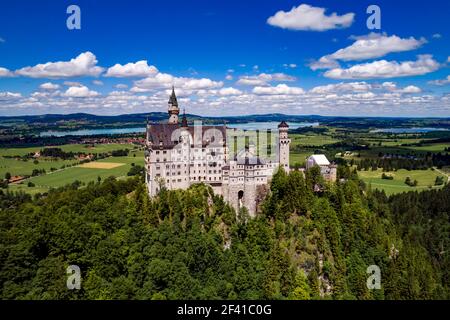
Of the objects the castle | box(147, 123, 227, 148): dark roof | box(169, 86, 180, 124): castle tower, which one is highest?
box(169, 86, 180, 124): castle tower

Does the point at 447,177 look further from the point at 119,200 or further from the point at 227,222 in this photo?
the point at 119,200

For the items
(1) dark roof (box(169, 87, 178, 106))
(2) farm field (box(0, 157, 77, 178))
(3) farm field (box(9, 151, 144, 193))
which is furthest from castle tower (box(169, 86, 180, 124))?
(2) farm field (box(0, 157, 77, 178))

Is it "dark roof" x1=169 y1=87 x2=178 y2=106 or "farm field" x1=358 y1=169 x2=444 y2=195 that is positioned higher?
"dark roof" x1=169 y1=87 x2=178 y2=106

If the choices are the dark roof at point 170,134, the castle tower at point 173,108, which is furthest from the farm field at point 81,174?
the dark roof at point 170,134

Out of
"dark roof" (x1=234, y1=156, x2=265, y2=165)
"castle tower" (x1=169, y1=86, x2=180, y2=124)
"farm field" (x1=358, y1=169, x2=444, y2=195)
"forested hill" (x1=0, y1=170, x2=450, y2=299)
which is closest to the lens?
"forested hill" (x1=0, y1=170, x2=450, y2=299)

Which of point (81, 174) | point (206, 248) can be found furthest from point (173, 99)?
point (81, 174)

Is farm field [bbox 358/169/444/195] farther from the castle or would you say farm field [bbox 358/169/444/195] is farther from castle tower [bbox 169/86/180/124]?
castle tower [bbox 169/86/180/124]

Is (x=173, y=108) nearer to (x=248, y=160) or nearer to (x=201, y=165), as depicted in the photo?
(x=201, y=165)
